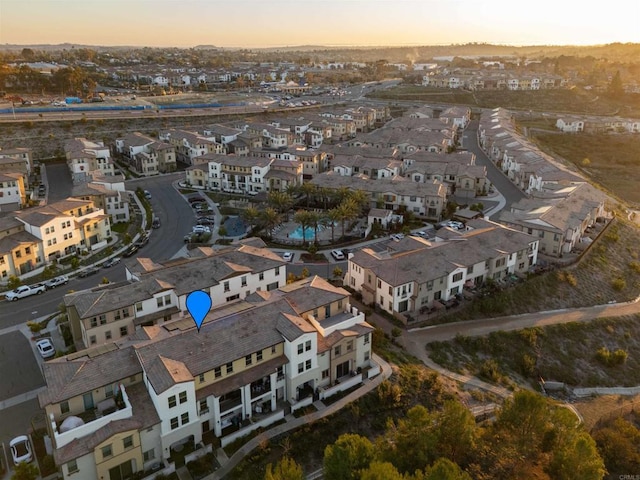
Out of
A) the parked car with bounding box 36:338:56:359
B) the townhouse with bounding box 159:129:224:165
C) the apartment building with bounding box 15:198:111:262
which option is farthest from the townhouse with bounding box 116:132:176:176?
the parked car with bounding box 36:338:56:359

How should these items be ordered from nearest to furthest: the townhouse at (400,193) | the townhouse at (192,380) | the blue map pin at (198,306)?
1. the townhouse at (192,380)
2. the blue map pin at (198,306)
3. the townhouse at (400,193)

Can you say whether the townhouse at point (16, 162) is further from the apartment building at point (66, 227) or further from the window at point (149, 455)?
the window at point (149, 455)

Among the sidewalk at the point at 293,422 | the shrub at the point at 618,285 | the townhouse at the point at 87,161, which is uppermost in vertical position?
the townhouse at the point at 87,161

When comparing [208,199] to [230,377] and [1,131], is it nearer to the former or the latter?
[230,377]

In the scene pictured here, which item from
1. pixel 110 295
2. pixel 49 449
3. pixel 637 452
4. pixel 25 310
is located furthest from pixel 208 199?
pixel 637 452

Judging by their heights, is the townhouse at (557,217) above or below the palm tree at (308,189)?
below

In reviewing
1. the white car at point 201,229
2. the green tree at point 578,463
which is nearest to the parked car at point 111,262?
the white car at point 201,229

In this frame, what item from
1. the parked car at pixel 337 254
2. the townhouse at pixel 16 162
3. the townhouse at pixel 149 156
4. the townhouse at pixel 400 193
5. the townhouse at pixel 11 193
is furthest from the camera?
the townhouse at pixel 149 156

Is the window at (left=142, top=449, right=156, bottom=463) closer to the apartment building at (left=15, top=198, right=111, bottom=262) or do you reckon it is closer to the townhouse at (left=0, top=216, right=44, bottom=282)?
the townhouse at (left=0, top=216, right=44, bottom=282)
